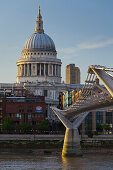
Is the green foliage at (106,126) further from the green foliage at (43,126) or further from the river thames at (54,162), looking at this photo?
the river thames at (54,162)

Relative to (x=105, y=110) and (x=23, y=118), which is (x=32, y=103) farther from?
(x=105, y=110)

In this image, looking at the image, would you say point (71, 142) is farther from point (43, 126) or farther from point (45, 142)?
point (43, 126)

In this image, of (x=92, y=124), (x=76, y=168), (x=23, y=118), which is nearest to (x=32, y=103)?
(x=23, y=118)

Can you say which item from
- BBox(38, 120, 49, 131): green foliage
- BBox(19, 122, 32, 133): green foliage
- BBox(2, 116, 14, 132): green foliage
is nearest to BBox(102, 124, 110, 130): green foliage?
BBox(38, 120, 49, 131): green foliage

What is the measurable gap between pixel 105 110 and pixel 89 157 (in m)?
43.6

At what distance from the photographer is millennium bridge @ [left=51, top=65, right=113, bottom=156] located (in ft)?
163

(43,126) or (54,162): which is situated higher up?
(43,126)

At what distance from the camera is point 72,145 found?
83.3 metres

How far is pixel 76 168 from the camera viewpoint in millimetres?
66562

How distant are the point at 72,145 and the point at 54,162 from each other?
397 inches

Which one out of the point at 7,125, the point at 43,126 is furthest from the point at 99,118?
the point at 7,125

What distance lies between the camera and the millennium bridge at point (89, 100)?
4962cm

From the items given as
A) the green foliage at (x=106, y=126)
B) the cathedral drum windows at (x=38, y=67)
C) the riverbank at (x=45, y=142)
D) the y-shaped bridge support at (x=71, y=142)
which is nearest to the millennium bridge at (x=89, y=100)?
the y-shaped bridge support at (x=71, y=142)

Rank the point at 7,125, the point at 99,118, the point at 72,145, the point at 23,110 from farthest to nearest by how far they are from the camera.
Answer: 1. the point at 99,118
2. the point at 23,110
3. the point at 7,125
4. the point at 72,145
